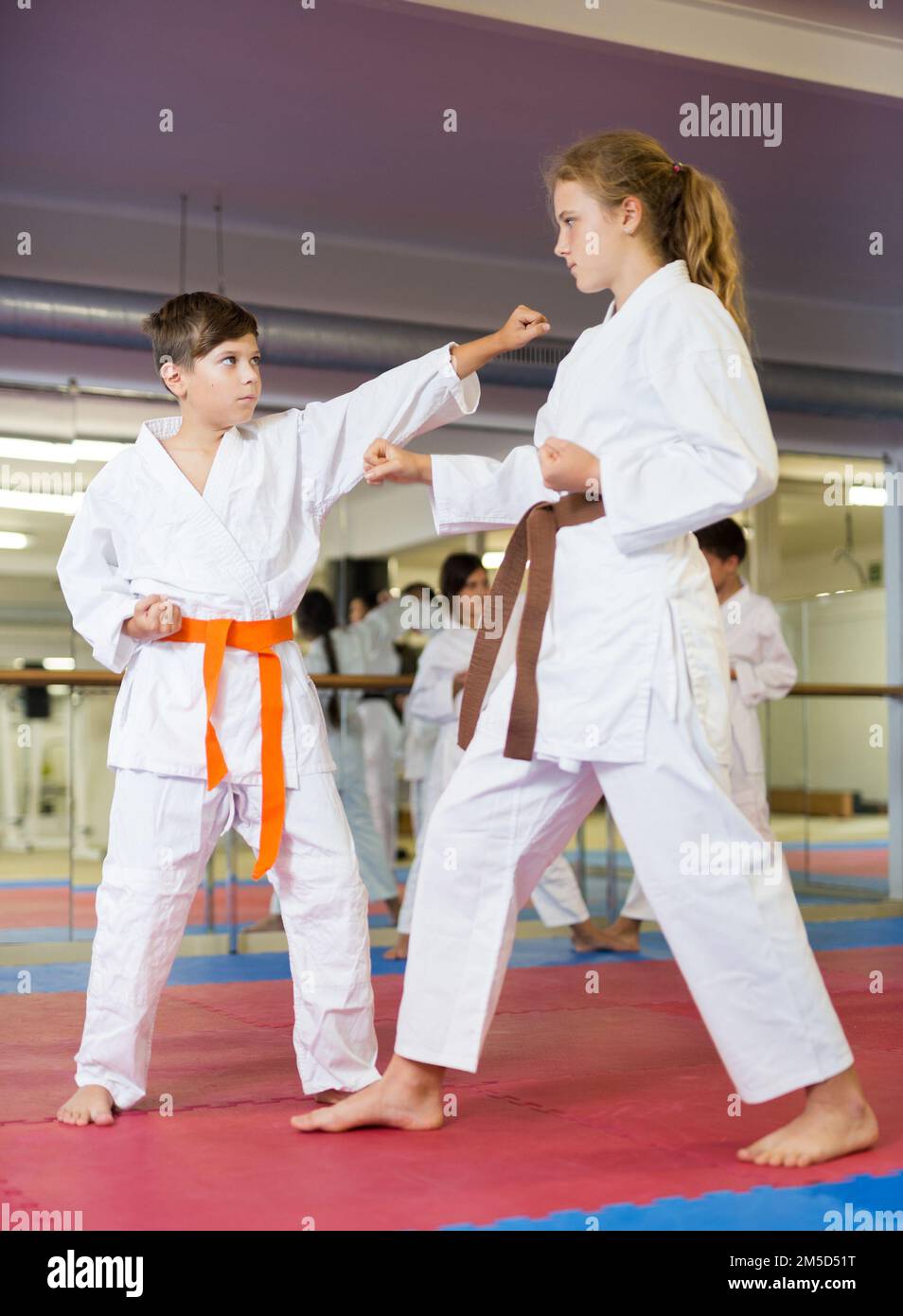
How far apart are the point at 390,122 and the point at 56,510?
2.14 m

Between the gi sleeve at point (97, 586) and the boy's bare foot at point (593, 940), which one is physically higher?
the gi sleeve at point (97, 586)

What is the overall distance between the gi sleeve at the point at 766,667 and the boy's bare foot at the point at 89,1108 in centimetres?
352

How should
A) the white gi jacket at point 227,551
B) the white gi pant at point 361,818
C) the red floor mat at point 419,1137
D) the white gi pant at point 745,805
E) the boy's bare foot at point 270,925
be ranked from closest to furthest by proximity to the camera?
the red floor mat at point 419,1137
the white gi jacket at point 227,551
the white gi pant at point 745,805
the boy's bare foot at point 270,925
the white gi pant at point 361,818

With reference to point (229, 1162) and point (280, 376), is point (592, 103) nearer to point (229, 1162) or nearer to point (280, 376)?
point (280, 376)

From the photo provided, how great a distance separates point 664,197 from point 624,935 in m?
3.58

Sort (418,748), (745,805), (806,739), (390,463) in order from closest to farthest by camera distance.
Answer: (390,463) < (745,805) < (418,748) < (806,739)

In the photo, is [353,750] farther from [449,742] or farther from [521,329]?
[521,329]

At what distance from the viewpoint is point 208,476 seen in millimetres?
2643

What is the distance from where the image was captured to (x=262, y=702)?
260 cm

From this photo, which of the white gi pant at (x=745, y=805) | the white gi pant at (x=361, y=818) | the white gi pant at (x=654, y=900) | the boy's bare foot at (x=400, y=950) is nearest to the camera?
the white gi pant at (x=654, y=900)

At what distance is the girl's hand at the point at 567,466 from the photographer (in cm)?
217

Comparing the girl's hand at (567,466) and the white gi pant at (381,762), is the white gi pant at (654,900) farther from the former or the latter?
the white gi pant at (381,762)

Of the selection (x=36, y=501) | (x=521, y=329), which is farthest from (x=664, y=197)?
(x=36, y=501)

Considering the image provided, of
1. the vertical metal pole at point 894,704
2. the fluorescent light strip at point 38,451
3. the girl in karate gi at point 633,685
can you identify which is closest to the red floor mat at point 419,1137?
the girl in karate gi at point 633,685
